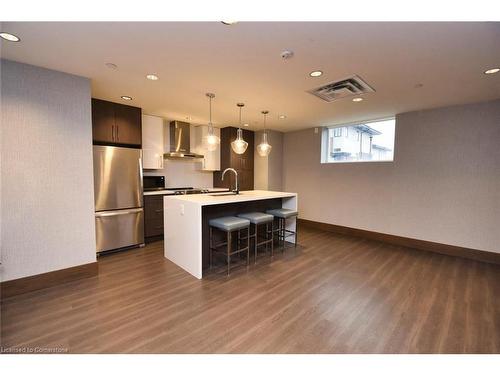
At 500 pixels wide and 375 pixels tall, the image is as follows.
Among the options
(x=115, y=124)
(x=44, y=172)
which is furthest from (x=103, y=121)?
(x=44, y=172)

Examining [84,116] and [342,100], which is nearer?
[84,116]

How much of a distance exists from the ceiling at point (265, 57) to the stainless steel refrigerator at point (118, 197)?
0.93 metres

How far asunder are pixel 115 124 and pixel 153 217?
1.72 metres

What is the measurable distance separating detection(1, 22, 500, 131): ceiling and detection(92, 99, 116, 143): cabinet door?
198mm

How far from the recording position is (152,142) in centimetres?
411

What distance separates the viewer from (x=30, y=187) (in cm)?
222

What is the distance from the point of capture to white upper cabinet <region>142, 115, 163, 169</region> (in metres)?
Result: 4.02

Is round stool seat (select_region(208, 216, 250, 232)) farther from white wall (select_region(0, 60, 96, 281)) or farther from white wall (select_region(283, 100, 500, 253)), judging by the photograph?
white wall (select_region(283, 100, 500, 253))

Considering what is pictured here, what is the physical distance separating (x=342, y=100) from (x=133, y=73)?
2.86 meters

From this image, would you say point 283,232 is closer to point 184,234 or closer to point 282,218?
point 282,218

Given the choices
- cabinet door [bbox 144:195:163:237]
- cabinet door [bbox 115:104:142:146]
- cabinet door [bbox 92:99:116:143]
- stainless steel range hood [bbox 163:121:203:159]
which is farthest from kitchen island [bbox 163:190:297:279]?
stainless steel range hood [bbox 163:121:203:159]

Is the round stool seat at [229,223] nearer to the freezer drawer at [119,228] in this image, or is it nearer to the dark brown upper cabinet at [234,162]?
the freezer drawer at [119,228]

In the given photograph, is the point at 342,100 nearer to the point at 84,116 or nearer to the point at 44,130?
the point at 84,116
